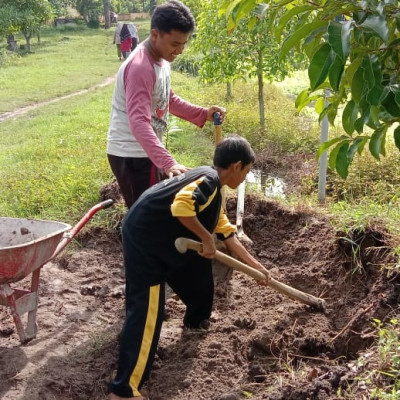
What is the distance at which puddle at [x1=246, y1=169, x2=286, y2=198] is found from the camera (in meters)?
6.77

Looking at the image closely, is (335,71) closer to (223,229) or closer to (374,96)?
(374,96)

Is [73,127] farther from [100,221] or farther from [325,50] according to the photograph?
[325,50]

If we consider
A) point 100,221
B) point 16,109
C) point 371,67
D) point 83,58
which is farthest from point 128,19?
point 371,67

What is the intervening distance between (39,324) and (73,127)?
21.0ft

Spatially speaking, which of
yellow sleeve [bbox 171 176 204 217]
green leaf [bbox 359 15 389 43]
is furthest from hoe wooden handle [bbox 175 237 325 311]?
green leaf [bbox 359 15 389 43]

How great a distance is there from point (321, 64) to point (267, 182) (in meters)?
5.69

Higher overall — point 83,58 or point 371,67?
point 371,67

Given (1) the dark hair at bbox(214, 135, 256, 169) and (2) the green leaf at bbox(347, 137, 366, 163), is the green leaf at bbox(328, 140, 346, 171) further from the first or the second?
(1) the dark hair at bbox(214, 135, 256, 169)

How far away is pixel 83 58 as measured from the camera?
23.2m

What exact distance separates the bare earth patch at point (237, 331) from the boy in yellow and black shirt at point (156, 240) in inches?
13.8

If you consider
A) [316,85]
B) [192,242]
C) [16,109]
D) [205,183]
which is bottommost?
[16,109]

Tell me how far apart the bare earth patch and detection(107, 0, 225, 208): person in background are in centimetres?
98

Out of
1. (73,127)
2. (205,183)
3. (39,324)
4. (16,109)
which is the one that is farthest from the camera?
(16,109)

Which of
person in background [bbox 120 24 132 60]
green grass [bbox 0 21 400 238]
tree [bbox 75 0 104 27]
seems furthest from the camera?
tree [bbox 75 0 104 27]
